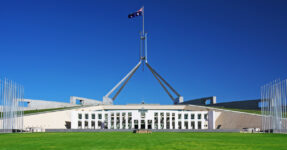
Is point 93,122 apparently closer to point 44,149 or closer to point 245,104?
point 245,104

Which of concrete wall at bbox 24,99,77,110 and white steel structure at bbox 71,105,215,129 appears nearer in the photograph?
white steel structure at bbox 71,105,215,129

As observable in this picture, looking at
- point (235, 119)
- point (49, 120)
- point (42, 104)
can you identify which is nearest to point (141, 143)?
point (49, 120)

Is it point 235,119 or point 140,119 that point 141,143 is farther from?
point 140,119

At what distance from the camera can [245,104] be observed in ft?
155

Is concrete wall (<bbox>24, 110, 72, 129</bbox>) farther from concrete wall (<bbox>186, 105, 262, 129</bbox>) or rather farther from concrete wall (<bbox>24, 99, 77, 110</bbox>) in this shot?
concrete wall (<bbox>186, 105, 262, 129</bbox>)

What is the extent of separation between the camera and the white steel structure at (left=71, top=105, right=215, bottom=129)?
1745 inches

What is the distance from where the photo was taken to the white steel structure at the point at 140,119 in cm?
4431

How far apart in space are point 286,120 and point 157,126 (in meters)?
19.1

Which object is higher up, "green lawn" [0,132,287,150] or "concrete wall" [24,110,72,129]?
"green lawn" [0,132,287,150]

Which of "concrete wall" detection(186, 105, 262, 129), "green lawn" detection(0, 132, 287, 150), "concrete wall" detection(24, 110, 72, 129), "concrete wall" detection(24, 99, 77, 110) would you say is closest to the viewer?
"green lawn" detection(0, 132, 287, 150)

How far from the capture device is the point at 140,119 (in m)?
44.5

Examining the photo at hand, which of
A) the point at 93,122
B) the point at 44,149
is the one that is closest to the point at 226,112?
the point at 93,122

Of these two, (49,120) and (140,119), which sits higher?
(49,120)

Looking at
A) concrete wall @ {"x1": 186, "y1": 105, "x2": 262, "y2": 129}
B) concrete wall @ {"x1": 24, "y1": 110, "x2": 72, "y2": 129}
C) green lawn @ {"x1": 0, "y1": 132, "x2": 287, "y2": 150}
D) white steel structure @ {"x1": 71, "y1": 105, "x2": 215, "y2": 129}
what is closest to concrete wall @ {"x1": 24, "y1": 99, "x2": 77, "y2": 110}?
concrete wall @ {"x1": 24, "y1": 110, "x2": 72, "y2": 129}
